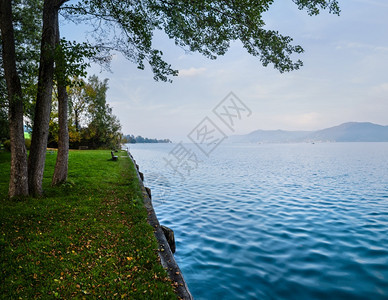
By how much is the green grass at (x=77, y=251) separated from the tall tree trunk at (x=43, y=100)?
1.14 meters

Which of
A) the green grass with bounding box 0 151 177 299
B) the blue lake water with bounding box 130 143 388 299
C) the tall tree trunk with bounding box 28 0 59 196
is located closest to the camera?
the green grass with bounding box 0 151 177 299

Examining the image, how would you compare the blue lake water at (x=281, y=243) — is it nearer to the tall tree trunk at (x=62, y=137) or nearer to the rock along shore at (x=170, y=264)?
the rock along shore at (x=170, y=264)

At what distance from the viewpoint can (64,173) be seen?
11.7 meters

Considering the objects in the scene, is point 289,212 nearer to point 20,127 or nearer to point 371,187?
point 371,187

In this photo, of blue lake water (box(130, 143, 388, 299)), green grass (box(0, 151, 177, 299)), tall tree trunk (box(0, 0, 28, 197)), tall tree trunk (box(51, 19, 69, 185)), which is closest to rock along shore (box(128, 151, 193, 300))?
green grass (box(0, 151, 177, 299))

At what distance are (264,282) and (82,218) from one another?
5997mm

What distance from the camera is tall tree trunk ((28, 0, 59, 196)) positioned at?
8.84m

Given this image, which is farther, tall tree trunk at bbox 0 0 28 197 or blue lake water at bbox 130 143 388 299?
tall tree trunk at bbox 0 0 28 197

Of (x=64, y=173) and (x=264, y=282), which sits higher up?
(x=64, y=173)

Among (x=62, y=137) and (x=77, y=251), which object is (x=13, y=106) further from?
(x=77, y=251)

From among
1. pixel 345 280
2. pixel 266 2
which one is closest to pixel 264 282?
pixel 345 280

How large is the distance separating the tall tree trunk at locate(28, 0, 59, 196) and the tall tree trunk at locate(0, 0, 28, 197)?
47 centimetres

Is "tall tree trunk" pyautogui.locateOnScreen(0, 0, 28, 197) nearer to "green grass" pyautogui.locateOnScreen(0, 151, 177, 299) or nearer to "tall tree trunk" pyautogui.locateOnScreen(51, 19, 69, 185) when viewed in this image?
"green grass" pyautogui.locateOnScreen(0, 151, 177, 299)

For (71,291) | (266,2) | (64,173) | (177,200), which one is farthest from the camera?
(177,200)
